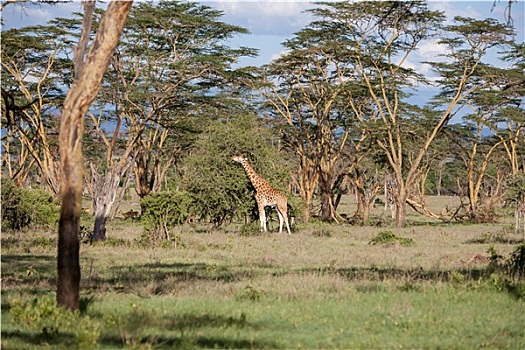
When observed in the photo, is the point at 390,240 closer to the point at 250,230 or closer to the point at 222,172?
the point at 250,230

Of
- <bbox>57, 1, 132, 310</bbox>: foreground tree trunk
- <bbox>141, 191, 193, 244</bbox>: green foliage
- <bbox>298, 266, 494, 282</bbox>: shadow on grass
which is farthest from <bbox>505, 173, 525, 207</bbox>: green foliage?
<bbox>57, 1, 132, 310</bbox>: foreground tree trunk

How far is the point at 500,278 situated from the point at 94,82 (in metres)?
5.80

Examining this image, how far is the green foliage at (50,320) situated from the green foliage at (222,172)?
604 inches

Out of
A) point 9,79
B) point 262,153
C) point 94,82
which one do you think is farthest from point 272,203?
point 94,82

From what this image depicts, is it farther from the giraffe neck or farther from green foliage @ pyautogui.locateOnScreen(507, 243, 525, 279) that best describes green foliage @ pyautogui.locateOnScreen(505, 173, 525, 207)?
green foliage @ pyautogui.locateOnScreen(507, 243, 525, 279)

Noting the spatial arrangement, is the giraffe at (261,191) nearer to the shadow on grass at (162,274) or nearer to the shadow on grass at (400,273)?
the shadow on grass at (162,274)

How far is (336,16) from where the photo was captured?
1209 inches

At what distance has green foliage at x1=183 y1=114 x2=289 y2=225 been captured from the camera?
23719mm

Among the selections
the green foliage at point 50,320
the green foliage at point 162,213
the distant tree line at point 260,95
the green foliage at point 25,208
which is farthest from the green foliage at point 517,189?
the green foliage at point 50,320

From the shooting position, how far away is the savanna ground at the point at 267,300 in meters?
7.34

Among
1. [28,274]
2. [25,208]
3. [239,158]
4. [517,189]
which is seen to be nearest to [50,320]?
[28,274]

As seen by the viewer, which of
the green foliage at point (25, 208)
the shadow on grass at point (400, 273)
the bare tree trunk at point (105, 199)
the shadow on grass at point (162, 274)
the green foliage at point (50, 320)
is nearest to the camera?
the green foliage at point (50, 320)

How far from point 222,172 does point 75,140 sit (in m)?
15.8

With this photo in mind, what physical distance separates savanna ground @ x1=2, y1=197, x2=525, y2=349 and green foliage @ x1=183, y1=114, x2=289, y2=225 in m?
6.35
